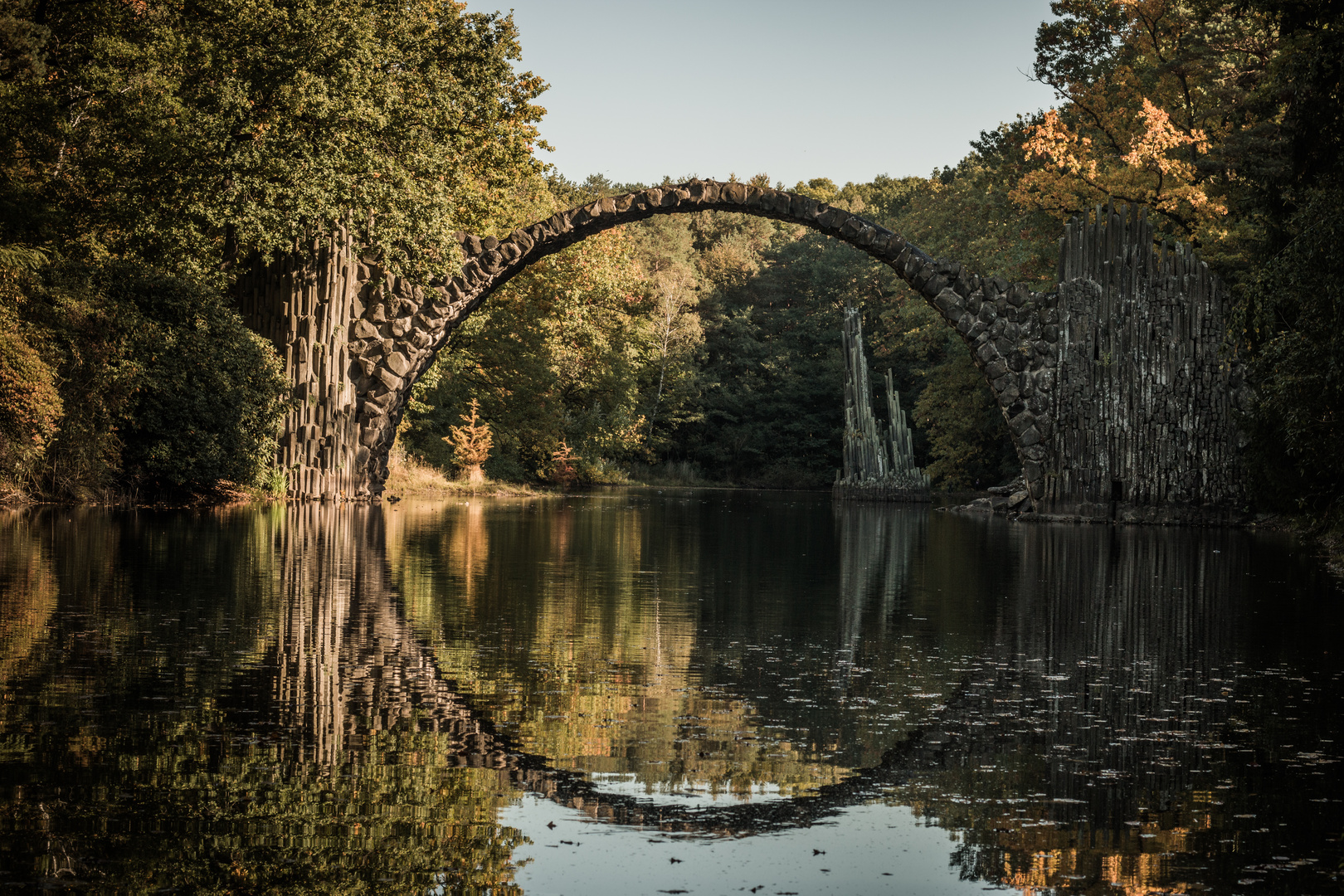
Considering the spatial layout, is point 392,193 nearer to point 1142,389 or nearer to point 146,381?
point 146,381

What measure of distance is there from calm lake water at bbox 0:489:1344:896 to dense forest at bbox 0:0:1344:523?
Answer: 6.27m

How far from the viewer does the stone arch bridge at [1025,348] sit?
21906mm

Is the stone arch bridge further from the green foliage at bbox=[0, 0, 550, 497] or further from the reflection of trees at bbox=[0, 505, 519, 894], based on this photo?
the reflection of trees at bbox=[0, 505, 519, 894]

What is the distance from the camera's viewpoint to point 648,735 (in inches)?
182

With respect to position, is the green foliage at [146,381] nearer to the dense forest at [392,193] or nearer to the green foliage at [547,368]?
the dense forest at [392,193]

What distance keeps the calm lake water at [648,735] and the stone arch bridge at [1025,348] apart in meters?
12.0

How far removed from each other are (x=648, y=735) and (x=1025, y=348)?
20.2 m

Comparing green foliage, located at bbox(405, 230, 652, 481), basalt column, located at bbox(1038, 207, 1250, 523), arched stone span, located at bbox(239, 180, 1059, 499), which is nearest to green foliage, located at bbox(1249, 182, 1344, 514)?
basalt column, located at bbox(1038, 207, 1250, 523)

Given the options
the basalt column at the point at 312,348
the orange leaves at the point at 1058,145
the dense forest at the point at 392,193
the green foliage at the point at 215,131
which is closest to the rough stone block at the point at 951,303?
the dense forest at the point at 392,193

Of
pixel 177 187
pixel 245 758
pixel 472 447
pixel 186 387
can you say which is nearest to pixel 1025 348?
pixel 472 447

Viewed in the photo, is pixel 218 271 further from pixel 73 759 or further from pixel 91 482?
pixel 73 759

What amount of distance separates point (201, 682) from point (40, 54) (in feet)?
53.6

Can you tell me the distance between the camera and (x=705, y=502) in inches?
1167

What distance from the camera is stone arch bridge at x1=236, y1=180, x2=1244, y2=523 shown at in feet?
71.9
